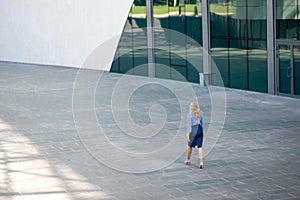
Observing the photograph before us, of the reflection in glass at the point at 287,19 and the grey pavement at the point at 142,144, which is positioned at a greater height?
the reflection in glass at the point at 287,19

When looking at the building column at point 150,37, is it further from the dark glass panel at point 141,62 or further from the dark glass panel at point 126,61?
the dark glass panel at point 126,61

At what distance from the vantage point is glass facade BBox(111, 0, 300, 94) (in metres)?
27.9

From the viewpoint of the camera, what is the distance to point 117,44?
3862 centimetres

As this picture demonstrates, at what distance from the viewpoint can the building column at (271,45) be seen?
2781cm

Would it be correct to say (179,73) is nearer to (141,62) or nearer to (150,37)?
(150,37)

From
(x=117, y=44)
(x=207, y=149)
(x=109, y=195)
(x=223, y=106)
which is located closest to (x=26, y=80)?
(x=117, y=44)

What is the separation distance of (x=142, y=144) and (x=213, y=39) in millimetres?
13109

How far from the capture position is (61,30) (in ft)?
144

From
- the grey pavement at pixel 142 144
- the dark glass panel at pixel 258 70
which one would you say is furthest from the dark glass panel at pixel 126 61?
the dark glass panel at pixel 258 70

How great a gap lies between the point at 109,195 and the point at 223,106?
12122mm

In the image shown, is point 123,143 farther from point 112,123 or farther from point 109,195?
point 109,195

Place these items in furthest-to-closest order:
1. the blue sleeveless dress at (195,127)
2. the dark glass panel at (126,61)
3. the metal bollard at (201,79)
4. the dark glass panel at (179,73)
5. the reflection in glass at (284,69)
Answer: the dark glass panel at (126,61) < the dark glass panel at (179,73) < the metal bollard at (201,79) < the reflection in glass at (284,69) < the blue sleeveless dress at (195,127)

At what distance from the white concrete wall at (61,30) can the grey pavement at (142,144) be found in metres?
7.11

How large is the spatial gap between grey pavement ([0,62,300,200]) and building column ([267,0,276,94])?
546 mm
